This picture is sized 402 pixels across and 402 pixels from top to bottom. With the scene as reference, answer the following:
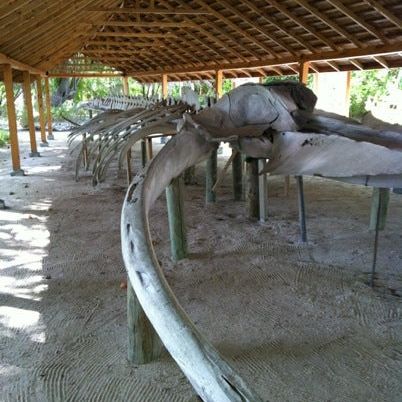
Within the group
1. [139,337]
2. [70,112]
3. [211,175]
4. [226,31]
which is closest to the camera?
[139,337]

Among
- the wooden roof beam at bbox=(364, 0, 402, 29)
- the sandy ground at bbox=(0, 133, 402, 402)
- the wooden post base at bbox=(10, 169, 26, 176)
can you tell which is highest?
the wooden roof beam at bbox=(364, 0, 402, 29)

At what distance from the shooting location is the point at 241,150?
3211 millimetres

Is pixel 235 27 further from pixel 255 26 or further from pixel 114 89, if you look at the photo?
pixel 114 89

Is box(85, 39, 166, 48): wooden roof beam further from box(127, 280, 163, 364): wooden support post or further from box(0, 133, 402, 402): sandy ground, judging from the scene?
box(127, 280, 163, 364): wooden support post

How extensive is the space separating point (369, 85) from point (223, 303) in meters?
17.7

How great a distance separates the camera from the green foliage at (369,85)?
18.2 meters

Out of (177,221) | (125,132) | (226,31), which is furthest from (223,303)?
(226,31)

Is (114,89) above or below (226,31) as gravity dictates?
below

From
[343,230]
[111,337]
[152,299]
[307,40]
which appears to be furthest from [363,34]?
[152,299]

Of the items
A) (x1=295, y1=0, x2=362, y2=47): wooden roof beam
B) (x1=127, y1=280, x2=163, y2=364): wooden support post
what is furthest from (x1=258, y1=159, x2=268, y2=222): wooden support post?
(x1=295, y1=0, x2=362, y2=47): wooden roof beam

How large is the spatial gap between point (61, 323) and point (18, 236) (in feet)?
8.45

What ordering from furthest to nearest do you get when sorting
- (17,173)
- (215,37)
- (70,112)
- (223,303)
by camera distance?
(70,112) < (215,37) < (17,173) < (223,303)

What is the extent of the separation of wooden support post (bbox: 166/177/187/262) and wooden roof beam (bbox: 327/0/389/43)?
235 inches

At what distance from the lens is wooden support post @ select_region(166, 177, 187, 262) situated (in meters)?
4.82
